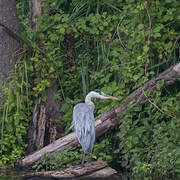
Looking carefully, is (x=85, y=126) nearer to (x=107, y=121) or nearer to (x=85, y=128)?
(x=85, y=128)

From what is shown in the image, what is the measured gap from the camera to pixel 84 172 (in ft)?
18.2

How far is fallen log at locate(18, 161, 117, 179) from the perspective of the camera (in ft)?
18.1

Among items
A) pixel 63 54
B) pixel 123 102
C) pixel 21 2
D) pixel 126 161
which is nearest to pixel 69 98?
pixel 63 54

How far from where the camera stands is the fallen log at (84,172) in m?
5.52

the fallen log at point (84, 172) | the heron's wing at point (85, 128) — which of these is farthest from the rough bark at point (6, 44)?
the fallen log at point (84, 172)

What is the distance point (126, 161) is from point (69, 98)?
5.90 feet

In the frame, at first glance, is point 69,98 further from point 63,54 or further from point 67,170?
point 67,170

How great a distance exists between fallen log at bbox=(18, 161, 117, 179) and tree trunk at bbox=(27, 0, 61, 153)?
3.52 feet

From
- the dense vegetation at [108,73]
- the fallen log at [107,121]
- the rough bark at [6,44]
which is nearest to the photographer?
the dense vegetation at [108,73]

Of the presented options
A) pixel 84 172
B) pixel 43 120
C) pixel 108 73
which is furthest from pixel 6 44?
pixel 84 172

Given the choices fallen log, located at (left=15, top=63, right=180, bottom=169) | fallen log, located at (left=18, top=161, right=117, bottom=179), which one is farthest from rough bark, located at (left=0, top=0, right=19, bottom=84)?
fallen log, located at (left=18, top=161, right=117, bottom=179)

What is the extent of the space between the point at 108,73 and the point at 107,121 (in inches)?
37.1

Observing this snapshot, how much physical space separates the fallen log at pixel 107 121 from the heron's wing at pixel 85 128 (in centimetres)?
37

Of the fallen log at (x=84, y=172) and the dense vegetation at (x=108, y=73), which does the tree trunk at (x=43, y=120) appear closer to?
the dense vegetation at (x=108, y=73)
